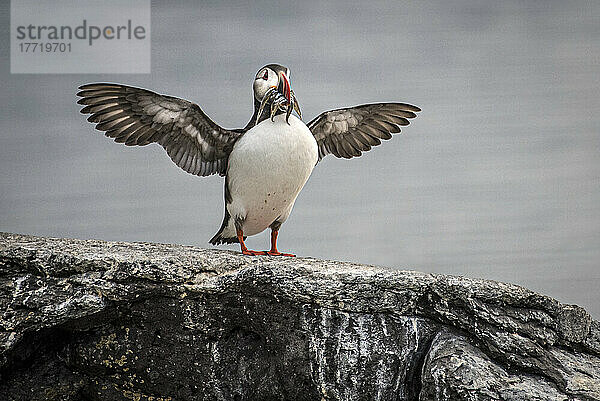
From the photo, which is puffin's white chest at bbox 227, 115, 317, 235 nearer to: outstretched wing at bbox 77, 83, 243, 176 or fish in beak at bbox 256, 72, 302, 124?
fish in beak at bbox 256, 72, 302, 124

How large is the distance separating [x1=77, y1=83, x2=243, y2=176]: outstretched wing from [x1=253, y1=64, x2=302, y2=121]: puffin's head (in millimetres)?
209

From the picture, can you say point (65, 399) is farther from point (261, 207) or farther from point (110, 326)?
point (261, 207)

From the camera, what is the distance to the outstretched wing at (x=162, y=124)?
289 cm

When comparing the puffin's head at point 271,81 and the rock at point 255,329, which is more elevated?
the puffin's head at point 271,81

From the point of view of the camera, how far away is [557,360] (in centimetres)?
233

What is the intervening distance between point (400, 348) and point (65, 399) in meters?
1.18

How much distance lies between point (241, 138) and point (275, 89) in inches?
9.3

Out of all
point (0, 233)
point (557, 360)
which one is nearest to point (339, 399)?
point (557, 360)

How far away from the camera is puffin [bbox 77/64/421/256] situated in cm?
279

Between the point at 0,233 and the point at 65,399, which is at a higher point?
the point at 0,233

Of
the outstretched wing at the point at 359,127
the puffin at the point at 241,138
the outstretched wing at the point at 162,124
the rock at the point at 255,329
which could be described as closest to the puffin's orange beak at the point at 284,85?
the puffin at the point at 241,138

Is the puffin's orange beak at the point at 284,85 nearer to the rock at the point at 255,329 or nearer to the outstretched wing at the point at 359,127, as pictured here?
the outstretched wing at the point at 359,127

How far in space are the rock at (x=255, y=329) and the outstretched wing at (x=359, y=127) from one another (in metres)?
0.84

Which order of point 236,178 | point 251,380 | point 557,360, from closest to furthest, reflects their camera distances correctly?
point 557,360, point 251,380, point 236,178
